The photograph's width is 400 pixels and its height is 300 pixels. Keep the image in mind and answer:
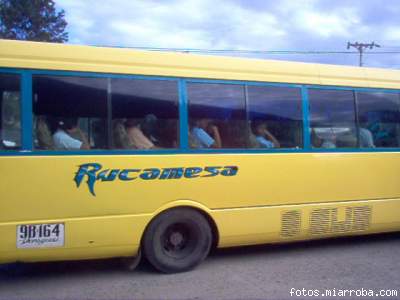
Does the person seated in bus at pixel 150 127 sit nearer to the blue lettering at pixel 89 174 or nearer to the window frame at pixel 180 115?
the window frame at pixel 180 115

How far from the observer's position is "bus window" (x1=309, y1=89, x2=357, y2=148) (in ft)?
23.7

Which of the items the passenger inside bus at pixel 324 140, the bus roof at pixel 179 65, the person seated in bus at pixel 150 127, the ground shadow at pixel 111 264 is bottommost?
the ground shadow at pixel 111 264

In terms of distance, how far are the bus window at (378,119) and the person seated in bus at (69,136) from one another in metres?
4.26

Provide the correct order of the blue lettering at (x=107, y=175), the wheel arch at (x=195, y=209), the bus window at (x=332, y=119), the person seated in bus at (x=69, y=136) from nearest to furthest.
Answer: the person seated in bus at (x=69, y=136) → the blue lettering at (x=107, y=175) → the wheel arch at (x=195, y=209) → the bus window at (x=332, y=119)

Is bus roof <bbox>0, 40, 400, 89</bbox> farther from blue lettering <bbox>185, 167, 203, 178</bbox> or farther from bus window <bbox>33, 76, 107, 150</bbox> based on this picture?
blue lettering <bbox>185, 167, 203, 178</bbox>

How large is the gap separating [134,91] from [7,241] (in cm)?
226

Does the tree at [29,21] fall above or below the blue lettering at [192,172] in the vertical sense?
above

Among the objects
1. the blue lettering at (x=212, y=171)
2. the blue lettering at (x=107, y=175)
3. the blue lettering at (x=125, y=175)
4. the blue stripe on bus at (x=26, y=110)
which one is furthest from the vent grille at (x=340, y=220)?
the blue stripe on bus at (x=26, y=110)

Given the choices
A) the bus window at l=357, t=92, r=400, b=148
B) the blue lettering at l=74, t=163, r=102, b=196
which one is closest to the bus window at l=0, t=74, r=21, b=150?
the blue lettering at l=74, t=163, r=102, b=196

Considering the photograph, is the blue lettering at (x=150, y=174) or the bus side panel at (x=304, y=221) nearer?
the blue lettering at (x=150, y=174)

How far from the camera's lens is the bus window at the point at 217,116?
6.41 metres

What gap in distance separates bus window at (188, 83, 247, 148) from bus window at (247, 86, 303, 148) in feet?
0.53

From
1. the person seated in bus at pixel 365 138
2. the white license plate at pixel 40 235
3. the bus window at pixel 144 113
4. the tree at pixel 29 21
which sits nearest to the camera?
the white license plate at pixel 40 235

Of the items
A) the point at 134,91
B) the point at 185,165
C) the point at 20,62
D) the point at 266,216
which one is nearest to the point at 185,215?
the point at 185,165
